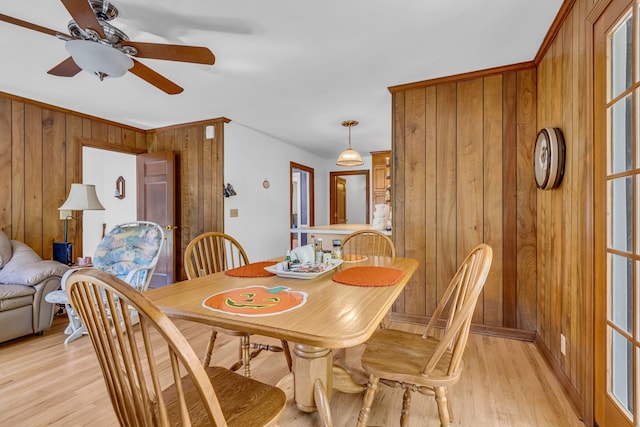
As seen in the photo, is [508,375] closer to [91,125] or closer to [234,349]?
[234,349]

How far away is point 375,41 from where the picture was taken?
2.21 meters

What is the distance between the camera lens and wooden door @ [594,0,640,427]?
1.23 meters

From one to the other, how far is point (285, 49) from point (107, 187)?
474 centimetres

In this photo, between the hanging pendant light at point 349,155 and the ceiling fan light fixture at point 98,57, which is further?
the hanging pendant light at point 349,155

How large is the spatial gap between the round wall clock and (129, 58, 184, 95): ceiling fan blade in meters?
2.52

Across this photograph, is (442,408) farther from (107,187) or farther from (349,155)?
(107,187)

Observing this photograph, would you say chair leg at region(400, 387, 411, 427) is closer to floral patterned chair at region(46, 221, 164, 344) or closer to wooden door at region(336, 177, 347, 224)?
floral patterned chair at region(46, 221, 164, 344)

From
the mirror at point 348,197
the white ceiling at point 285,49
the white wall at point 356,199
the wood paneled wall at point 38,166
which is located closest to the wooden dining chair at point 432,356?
the white ceiling at point 285,49

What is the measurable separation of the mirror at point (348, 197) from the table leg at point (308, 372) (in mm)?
5333

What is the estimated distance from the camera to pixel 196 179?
4203 millimetres

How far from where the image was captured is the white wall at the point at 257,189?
4184 millimetres

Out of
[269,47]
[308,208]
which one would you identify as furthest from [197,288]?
[308,208]

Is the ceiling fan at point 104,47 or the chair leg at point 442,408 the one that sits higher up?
the ceiling fan at point 104,47

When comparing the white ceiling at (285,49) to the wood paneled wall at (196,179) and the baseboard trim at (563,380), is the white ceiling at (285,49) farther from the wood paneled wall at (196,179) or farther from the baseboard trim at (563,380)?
the baseboard trim at (563,380)
